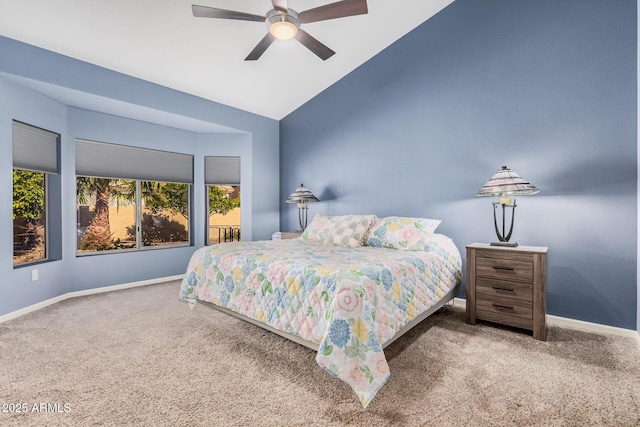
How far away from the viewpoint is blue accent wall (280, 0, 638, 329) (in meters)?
2.63

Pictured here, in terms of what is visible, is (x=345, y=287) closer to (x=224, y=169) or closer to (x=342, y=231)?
(x=342, y=231)

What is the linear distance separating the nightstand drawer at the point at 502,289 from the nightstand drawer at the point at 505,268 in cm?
5

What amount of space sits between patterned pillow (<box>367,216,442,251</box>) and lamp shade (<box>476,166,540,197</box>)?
26.3 inches

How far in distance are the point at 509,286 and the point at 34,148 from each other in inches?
202

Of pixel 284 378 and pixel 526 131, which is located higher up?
pixel 526 131

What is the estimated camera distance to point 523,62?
305cm

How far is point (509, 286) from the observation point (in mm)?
2637

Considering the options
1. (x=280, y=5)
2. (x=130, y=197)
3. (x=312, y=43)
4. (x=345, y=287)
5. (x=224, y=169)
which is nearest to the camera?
(x=345, y=287)

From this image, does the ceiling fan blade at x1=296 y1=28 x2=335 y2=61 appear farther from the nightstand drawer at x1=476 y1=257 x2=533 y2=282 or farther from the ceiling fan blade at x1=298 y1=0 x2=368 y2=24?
the nightstand drawer at x1=476 y1=257 x2=533 y2=282

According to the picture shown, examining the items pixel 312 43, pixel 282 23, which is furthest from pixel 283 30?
pixel 312 43

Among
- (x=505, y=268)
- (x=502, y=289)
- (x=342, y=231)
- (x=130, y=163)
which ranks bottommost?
(x=502, y=289)

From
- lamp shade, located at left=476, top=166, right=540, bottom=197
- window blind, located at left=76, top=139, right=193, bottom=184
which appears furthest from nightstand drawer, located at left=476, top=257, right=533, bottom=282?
window blind, located at left=76, top=139, right=193, bottom=184

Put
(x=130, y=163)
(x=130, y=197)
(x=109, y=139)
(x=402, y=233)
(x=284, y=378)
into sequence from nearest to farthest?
1. (x=284, y=378)
2. (x=402, y=233)
3. (x=109, y=139)
4. (x=130, y=163)
5. (x=130, y=197)

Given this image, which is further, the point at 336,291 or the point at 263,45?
the point at 263,45
